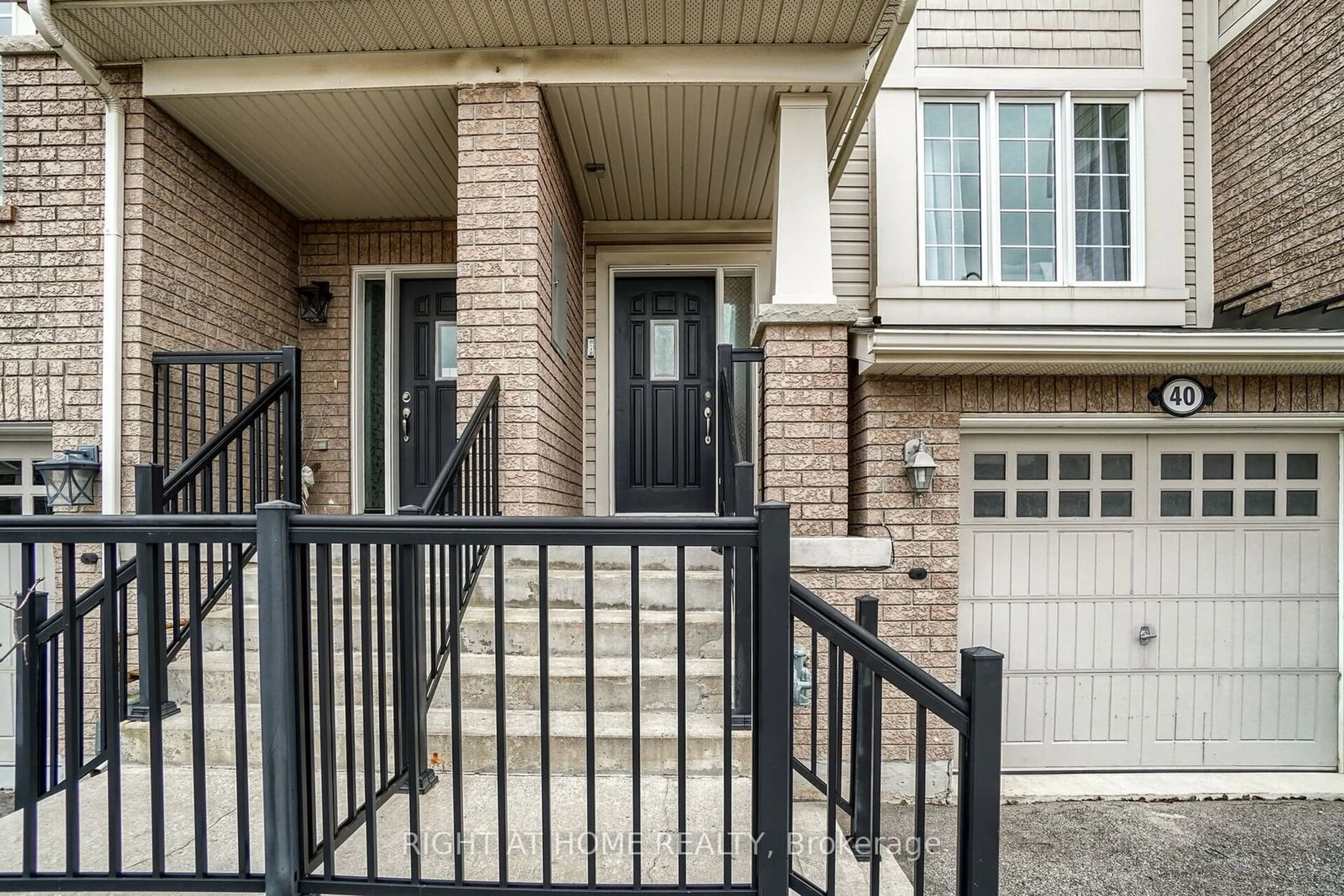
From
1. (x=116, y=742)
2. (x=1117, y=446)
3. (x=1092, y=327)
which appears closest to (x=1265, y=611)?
(x=1117, y=446)

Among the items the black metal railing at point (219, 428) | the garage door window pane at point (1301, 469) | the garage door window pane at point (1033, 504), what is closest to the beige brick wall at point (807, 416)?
the garage door window pane at point (1033, 504)

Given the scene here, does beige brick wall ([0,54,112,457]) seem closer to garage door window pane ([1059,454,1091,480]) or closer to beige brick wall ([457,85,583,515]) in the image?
beige brick wall ([457,85,583,515])

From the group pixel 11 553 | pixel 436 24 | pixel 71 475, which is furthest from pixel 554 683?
pixel 11 553

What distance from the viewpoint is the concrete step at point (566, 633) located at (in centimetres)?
306

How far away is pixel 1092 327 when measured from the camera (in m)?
4.83

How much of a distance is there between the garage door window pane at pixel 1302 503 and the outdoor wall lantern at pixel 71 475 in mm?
6672

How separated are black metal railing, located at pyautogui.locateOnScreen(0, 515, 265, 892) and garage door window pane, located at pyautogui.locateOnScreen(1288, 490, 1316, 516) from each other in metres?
5.48

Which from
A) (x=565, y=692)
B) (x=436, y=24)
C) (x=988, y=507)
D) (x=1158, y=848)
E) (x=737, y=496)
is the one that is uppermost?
(x=436, y=24)

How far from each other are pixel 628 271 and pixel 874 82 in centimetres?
246

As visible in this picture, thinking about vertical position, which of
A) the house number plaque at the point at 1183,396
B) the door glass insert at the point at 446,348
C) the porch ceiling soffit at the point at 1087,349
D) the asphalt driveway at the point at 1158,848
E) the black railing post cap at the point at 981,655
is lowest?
the asphalt driveway at the point at 1158,848

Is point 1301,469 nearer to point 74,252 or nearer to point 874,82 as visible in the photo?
point 874,82

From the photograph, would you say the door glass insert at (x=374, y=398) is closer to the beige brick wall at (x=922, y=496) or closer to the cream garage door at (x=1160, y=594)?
the beige brick wall at (x=922, y=496)

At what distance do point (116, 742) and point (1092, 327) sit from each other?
5418 millimetres

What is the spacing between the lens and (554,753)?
8.55 feet
